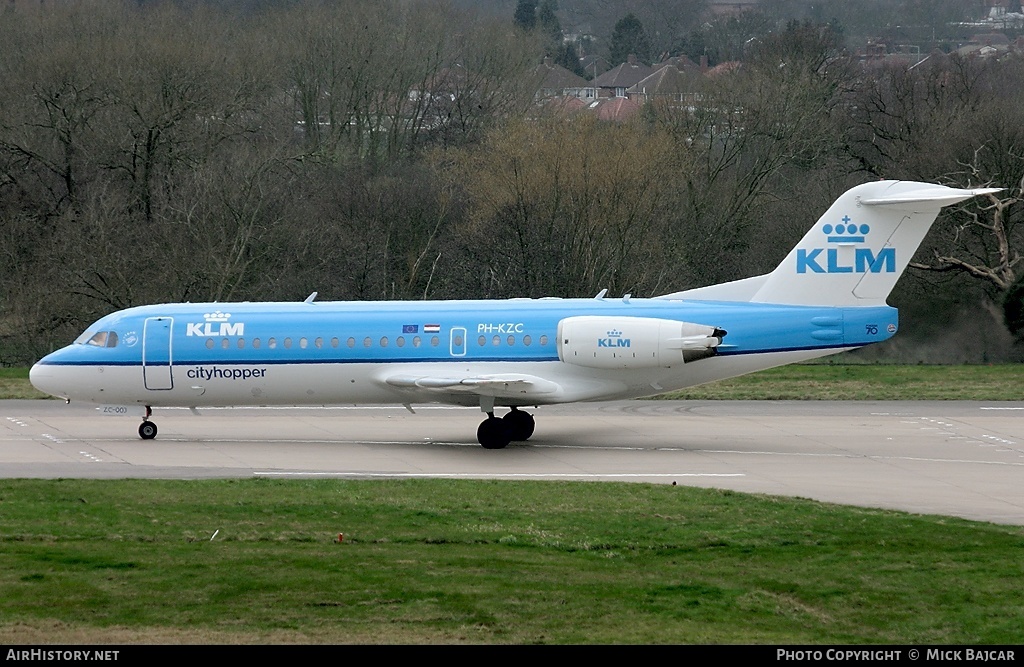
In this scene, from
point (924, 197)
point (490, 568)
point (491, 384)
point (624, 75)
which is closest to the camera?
point (490, 568)

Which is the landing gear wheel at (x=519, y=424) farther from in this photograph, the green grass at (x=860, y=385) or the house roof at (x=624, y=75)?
the house roof at (x=624, y=75)

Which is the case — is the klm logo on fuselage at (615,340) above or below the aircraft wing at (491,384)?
above

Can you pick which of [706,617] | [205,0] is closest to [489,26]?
[205,0]

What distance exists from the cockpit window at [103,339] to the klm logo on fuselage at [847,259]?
1369cm

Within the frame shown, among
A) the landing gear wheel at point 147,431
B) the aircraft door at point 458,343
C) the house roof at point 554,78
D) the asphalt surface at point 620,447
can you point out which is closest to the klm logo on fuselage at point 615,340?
the asphalt surface at point 620,447

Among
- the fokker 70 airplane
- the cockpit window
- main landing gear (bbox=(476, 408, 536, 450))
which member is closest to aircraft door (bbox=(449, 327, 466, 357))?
the fokker 70 airplane

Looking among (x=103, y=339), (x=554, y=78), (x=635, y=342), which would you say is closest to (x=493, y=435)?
(x=635, y=342)

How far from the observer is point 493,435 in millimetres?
26531

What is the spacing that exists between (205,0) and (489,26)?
20.6m

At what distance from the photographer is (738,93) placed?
55656mm

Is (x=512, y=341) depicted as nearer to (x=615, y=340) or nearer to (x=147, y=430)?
(x=615, y=340)

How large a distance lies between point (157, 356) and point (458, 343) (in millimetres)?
6146

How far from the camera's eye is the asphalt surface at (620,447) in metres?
22.8
